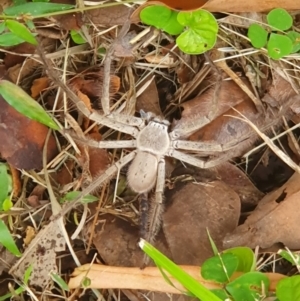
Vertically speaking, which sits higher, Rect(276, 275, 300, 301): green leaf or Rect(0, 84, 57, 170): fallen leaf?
Rect(0, 84, 57, 170): fallen leaf

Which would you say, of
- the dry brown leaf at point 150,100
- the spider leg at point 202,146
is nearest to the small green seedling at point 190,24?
the dry brown leaf at point 150,100

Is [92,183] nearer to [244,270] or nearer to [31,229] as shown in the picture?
[31,229]

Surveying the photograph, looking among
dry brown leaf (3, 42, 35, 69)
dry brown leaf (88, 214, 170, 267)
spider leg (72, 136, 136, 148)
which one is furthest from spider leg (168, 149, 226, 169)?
dry brown leaf (3, 42, 35, 69)

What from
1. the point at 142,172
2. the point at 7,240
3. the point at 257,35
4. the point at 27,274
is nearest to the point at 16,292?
the point at 27,274

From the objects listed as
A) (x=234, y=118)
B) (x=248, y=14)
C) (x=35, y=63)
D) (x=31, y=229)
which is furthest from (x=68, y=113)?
(x=248, y=14)

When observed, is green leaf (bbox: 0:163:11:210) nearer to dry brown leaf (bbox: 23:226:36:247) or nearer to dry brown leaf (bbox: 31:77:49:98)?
dry brown leaf (bbox: 23:226:36:247)

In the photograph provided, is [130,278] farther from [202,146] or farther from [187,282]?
[202,146]
